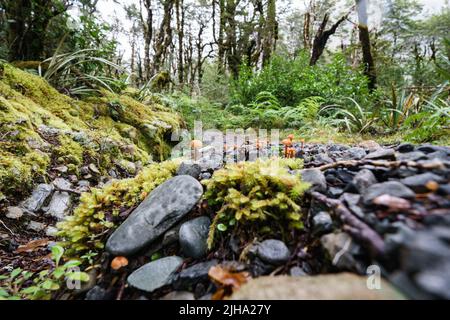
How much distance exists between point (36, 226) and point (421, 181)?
249 cm

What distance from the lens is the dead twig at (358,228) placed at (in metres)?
0.65

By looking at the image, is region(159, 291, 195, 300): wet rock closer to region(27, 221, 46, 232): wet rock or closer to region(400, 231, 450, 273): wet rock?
region(400, 231, 450, 273): wet rock

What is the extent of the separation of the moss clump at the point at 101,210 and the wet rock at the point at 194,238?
1.58ft

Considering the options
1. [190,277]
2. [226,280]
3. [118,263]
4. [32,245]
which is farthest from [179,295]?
[32,245]

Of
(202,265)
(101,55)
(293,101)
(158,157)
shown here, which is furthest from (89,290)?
(293,101)

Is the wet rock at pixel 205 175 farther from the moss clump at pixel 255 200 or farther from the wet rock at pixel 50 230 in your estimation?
the wet rock at pixel 50 230

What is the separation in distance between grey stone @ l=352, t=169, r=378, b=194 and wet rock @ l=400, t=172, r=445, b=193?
155mm

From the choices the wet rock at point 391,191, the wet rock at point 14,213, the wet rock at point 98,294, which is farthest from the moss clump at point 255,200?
the wet rock at point 14,213

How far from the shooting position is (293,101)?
6.63m

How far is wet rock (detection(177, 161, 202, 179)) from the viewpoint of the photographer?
5.71ft

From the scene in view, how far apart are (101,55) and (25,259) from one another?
398cm

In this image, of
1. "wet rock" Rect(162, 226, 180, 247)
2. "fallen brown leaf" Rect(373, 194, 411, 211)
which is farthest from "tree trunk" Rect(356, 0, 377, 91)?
"wet rock" Rect(162, 226, 180, 247)
